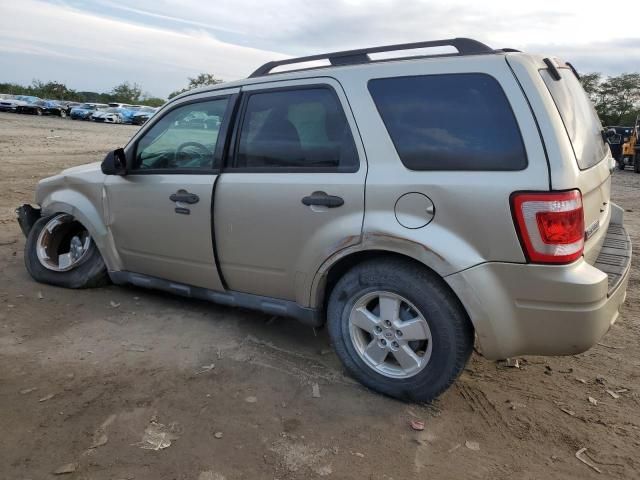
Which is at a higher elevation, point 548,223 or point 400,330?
point 548,223

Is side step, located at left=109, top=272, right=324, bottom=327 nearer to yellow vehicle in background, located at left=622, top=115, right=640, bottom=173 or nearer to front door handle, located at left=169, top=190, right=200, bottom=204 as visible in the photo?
front door handle, located at left=169, top=190, right=200, bottom=204

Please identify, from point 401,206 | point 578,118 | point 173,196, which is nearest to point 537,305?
point 401,206

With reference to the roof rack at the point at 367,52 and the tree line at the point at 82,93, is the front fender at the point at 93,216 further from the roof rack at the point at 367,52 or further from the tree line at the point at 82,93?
the tree line at the point at 82,93

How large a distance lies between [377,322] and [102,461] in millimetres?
1555

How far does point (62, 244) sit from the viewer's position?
16.8 feet

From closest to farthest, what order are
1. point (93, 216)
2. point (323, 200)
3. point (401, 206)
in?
point (401, 206)
point (323, 200)
point (93, 216)

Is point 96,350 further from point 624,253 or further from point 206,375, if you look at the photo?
point 624,253

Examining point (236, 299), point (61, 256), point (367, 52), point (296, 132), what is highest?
point (367, 52)

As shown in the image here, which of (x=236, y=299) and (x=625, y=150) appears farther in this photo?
(x=625, y=150)

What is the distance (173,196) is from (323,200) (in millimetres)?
1267

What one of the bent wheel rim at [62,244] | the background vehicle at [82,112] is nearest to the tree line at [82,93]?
the background vehicle at [82,112]

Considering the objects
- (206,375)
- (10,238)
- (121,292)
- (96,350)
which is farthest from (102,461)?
(10,238)

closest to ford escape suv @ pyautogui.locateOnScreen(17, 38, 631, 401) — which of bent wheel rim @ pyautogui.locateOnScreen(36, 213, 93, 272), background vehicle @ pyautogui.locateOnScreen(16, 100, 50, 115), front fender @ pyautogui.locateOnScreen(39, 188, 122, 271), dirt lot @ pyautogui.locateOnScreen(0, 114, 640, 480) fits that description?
dirt lot @ pyautogui.locateOnScreen(0, 114, 640, 480)

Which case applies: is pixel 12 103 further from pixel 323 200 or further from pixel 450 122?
pixel 450 122
